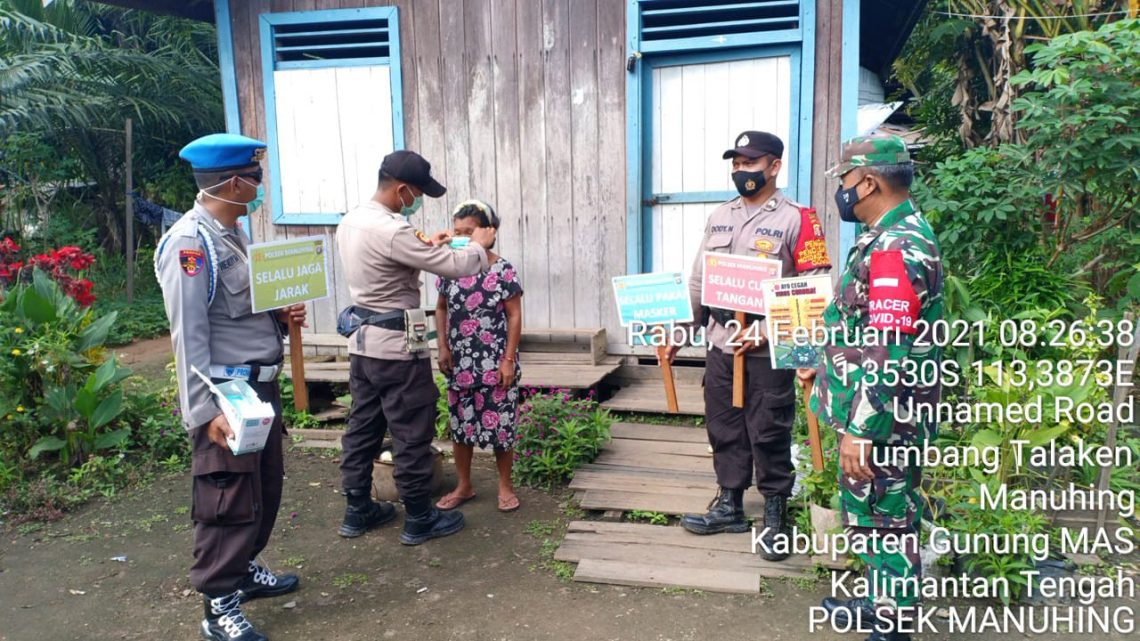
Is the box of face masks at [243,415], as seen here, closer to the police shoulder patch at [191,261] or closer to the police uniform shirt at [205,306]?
the police uniform shirt at [205,306]

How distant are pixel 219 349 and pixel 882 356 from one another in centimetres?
245

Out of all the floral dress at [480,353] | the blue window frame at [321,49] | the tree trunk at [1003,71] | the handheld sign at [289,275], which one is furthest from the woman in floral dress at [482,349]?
the tree trunk at [1003,71]

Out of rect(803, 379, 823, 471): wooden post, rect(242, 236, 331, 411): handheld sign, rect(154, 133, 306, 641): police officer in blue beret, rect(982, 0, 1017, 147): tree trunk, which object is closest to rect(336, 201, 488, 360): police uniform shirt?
rect(242, 236, 331, 411): handheld sign

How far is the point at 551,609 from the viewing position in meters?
3.54

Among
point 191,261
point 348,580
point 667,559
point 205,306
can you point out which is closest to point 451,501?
point 348,580

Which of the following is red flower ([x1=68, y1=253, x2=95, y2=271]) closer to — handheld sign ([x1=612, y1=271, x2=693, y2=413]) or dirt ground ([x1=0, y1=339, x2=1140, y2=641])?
dirt ground ([x1=0, y1=339, x2=1140, y2=641])

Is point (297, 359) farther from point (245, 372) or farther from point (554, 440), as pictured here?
point (554, 440)

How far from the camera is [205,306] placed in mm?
3082

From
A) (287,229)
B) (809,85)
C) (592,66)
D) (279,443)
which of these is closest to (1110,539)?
(809,85)

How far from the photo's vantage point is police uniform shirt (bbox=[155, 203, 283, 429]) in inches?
119

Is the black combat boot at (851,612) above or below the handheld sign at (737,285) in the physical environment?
below

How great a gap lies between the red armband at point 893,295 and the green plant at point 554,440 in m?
2.52

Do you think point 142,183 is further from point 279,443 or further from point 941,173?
point 941,173

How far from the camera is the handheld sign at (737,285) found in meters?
3.70
